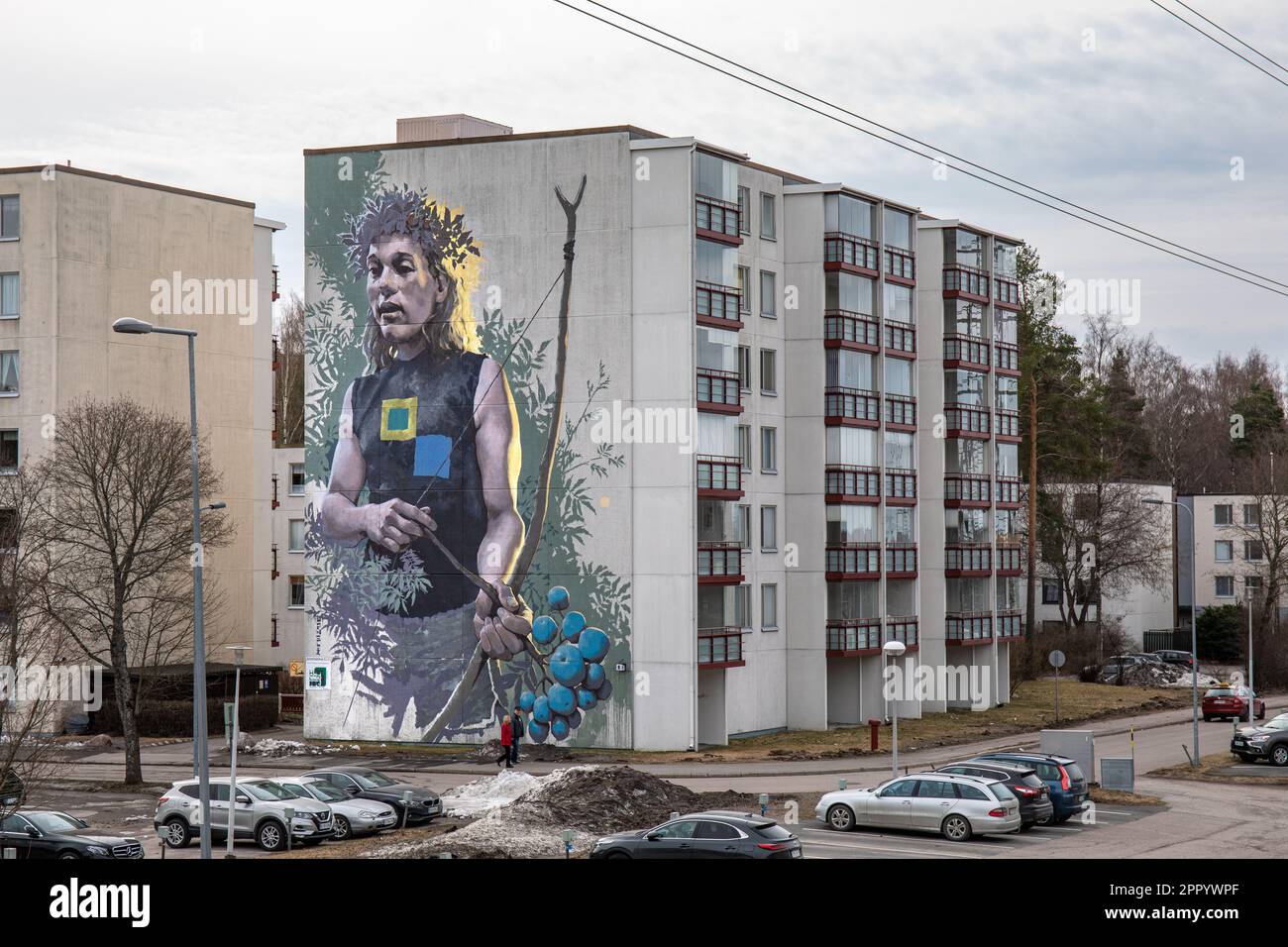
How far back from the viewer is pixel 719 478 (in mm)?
51125

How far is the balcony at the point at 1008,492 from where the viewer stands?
225ft

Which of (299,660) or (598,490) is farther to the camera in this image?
(299,660)

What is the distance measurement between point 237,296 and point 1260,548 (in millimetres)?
68669

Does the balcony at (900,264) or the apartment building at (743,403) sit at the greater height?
the balcony at (900,264)

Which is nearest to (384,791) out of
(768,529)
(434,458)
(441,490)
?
(441,490)

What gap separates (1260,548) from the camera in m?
99.6

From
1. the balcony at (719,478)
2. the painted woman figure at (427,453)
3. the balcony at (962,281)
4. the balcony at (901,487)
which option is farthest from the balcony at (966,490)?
the painted woman figure at (427,453)

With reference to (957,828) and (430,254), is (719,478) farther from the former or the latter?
(957,828)

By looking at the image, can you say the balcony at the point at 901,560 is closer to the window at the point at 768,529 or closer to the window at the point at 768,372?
the window at the point at 768,529

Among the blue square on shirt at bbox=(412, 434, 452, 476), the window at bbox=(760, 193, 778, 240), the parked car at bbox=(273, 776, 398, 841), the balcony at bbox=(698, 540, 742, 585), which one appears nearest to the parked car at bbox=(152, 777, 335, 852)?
the parked car at bbox=(273, 776, 398, 841)

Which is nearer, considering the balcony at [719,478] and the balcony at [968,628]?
the balcony at [719,478]

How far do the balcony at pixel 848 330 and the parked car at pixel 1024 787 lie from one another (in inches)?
1029
